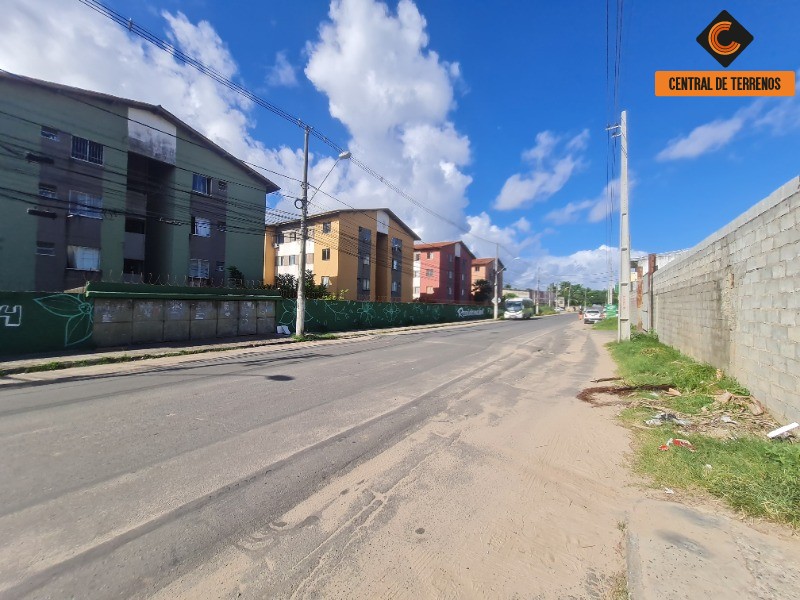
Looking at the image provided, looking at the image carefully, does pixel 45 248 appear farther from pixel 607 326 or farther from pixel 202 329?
pixel 607 326

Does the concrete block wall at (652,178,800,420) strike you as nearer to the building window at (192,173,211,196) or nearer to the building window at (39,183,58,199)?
the building window at (192,173,211,196)

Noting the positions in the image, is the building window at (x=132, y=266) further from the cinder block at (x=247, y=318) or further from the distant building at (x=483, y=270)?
the distant building at (x=483, y=270)

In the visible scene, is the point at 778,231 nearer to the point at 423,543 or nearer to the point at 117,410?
the point at 423,543

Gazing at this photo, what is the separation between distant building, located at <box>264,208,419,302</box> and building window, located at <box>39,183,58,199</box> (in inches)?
634

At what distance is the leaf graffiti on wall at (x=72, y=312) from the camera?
1220 cm

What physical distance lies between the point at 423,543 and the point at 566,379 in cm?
828

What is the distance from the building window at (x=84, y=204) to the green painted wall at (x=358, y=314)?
40.5ft

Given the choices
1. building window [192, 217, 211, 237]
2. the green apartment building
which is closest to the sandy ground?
the green apartment building

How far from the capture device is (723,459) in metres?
4.21

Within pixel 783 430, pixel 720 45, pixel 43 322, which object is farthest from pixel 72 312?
pixel 720 45

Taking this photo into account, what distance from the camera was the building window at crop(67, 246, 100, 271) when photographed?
22.5 metres

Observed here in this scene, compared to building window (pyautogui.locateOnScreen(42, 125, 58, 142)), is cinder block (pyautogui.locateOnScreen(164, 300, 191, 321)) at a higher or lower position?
lower

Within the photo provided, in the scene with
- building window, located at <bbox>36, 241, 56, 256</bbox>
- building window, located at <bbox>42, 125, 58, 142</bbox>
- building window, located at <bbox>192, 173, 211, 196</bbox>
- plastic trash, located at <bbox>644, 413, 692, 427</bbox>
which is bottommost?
plastic trash, located at <bbox>644, 413, 692, 427</bbox>

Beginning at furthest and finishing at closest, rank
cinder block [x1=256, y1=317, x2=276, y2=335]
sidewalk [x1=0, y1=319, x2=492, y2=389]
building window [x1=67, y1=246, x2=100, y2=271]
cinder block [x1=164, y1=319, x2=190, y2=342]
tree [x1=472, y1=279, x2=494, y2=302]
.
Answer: tree [x1=472, y1=279, x2=494, y2=302] < building window [x1=67, y1=246, x2=100, y2=271] < cinder block [x1=256, y1=317, x2=276, y2=335] < cinder block [x1=164, y1=319, x2=190, y2=342] < sidewalk [x1=0, y1=319, x2=492, y2=389]
